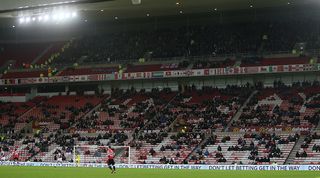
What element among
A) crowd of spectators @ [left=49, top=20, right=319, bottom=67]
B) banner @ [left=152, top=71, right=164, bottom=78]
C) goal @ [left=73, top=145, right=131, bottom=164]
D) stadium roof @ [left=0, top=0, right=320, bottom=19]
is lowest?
goal @ [left=73, top=145, right=131, bottom=164]

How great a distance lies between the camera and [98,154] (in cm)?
4884

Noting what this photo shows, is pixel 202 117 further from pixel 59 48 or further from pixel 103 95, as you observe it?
pixel 59 48

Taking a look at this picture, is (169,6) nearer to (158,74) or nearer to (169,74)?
(169,74)

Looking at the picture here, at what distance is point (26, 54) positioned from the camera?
74.9 meters

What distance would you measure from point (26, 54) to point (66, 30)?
5802mm

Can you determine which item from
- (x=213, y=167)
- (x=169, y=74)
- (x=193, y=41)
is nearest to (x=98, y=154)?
(x=213, y=167)

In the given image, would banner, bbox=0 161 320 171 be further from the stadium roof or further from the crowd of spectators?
the crowd of spectators

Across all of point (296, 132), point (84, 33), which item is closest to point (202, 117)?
point (296, 132)

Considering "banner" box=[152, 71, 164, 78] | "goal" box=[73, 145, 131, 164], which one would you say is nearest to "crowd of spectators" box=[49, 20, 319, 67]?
"banner" box=[152, 71, 164, 78]

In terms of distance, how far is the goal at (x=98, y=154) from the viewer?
4813 centimetres

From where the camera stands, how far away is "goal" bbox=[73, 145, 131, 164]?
48128mm

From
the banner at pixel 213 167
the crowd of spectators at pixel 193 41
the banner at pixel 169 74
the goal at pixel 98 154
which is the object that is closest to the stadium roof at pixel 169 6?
the crowd of spectators at pixel 193 41

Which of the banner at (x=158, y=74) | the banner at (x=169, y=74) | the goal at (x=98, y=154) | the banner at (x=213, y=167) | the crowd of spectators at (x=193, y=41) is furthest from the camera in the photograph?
the banner at (x=158, y=74)

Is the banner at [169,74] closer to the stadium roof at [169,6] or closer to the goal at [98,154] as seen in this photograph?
the stadium roof at [169,6]
